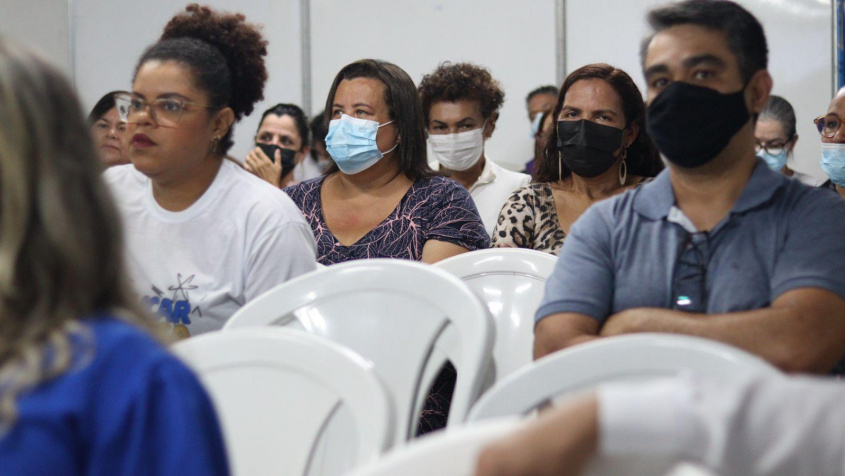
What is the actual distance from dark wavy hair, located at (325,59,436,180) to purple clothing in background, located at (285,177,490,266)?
0.44ft

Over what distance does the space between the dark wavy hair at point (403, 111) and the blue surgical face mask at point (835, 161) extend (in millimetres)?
1838

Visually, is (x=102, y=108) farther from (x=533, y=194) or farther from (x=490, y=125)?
(x=533, y=194)

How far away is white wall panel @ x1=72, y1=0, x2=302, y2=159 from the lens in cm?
612

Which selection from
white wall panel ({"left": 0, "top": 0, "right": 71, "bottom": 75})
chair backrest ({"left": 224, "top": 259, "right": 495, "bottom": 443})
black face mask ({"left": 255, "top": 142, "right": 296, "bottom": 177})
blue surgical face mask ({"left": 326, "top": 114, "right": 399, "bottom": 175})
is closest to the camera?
chair backrest ({"left": 224, "top": 259, "right": 495, "bottom": 443})

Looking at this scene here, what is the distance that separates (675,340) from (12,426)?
2.63ft

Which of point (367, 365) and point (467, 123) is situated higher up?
point (467, 123)

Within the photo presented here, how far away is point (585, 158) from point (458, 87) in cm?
127

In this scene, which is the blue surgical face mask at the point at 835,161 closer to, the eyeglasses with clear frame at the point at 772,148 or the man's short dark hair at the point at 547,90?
the eyeglasses with clear frame at the point at 772,148

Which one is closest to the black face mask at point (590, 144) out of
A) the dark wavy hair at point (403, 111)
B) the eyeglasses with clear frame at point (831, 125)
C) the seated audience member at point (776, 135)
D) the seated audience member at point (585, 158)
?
the seated audience member at point (585, 158)

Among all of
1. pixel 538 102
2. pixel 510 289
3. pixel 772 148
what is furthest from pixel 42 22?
pixel 510 289

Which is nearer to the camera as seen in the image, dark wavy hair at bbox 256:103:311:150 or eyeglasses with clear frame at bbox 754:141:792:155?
eyeglasses with clear frame at bbox 754:141:792:155

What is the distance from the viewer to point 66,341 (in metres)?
0.93

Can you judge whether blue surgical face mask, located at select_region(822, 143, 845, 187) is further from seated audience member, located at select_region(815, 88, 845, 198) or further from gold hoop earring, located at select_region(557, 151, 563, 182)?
gold hoop earring, located at select_region(557, 151, 563, 182)

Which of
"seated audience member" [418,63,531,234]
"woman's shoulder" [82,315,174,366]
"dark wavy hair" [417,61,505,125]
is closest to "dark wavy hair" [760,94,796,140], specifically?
"seated audience member" [418,63,531,234]
